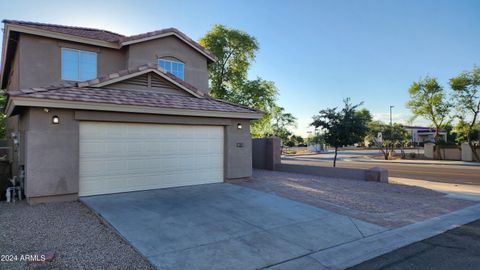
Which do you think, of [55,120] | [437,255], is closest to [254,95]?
[55,120]

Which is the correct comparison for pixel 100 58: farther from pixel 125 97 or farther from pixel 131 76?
pixel 125 97

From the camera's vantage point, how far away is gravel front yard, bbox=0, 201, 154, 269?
4.80 metres

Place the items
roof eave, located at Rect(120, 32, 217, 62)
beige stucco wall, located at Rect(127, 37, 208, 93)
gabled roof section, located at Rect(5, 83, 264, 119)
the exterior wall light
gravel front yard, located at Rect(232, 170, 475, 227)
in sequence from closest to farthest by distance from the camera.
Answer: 1. gravel front yard, located at Rect(232, 170, 475, 227)
2. gabled roof section, located at Rect(5, 83, 264, 119)
3. the exterior wall light
4. roof eave, located at Rect(120, 32, 217, 62)
5. beige stucco wall, located at Rect(127, 37, 208, 93)

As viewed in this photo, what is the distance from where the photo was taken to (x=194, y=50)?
17719 millimetres

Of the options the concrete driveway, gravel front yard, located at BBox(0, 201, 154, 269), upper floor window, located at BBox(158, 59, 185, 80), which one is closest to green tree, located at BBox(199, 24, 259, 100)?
upper floor window, located at BBox(158, 59, 185, 80)

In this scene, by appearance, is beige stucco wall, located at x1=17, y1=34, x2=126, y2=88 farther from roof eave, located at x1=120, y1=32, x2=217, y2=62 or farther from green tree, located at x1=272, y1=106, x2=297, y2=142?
green tree, located at x1=272, y1=106, x2=297, y2=142

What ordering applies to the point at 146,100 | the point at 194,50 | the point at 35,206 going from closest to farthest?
the point at 35,206 → the point at 146,100 → the point at 194,50

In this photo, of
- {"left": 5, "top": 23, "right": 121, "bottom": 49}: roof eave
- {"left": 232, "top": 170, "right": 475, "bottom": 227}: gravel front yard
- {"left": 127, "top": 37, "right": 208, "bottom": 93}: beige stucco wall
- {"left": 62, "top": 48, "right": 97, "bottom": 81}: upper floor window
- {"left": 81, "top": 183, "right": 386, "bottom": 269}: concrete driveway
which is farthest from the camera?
{"left": 127, "top": 37, "right": 208, "bottom": 93}: beige stucco wall

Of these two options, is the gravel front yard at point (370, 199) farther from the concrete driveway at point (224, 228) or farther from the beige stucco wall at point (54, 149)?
the beige stucco wall at point (54, 149)

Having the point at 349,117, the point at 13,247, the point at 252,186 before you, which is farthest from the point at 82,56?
the point at 349,117

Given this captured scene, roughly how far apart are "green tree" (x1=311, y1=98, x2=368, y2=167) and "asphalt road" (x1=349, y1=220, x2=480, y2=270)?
11.2 meters

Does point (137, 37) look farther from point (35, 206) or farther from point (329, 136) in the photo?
point (329, 136)

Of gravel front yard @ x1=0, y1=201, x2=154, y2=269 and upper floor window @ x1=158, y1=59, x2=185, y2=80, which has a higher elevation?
upper floor window @ x1=158, y1=59, x2=185, y2=80

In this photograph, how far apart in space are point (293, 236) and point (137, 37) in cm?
1318
